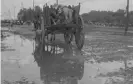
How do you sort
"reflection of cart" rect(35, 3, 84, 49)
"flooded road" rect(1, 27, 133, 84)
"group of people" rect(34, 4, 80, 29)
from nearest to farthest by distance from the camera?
"flooded road" rect(1, 27, 133, 84) < "group of people" rect(34, 4, 80, 29) < "reflection of cart" rect(35, 3, 84, 49)

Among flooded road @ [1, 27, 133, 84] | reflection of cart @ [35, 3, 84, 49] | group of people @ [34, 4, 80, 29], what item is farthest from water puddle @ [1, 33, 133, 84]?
group of people @ [34, 4, 80, 29]

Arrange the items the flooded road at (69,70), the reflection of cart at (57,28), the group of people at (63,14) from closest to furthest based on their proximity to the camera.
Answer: the flooded road at (69,70), the group of people at (63,14), the reflection of cart at (57,28)

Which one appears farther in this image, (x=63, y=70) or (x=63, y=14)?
(x=63, y=14)

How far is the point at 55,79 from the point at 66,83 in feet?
1.55

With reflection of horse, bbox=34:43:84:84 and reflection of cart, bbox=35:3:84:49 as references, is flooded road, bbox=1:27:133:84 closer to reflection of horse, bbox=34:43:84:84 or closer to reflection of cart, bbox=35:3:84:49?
reflection of horse, bbox=34:43:84:84

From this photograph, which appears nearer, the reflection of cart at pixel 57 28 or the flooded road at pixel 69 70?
the flooded road at pixel 69 70

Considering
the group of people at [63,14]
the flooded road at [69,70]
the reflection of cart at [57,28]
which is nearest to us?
the flooded road at [69,70]

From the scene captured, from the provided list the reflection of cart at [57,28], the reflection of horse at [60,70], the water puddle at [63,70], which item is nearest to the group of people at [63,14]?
the reflection of cart at [57,28]

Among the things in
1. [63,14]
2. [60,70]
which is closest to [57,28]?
[63,14]

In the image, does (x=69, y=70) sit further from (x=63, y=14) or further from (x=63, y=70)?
(x=63, y=14)

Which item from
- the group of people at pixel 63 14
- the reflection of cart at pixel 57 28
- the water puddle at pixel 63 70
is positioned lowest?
the water puddle at pixel 63 70

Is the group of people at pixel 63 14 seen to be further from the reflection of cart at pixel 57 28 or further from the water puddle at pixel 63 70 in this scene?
the water puddle at pixel 63 70

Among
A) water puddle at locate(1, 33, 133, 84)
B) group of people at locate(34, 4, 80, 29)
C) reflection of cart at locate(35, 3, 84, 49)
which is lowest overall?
water puddle at locate(1, 33, 133, 84)

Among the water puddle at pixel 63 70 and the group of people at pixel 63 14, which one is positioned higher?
the group of people at pixel 63 14
